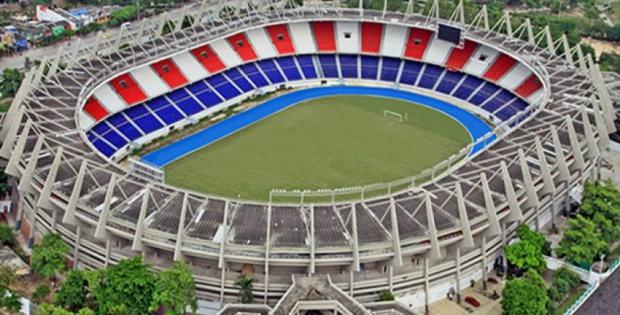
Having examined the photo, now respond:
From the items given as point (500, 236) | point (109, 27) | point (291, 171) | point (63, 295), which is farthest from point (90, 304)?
point (109, 27)

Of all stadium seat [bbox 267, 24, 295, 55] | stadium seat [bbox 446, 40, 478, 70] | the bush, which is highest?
stadium seat [bbox 267, 24, 295, 55]

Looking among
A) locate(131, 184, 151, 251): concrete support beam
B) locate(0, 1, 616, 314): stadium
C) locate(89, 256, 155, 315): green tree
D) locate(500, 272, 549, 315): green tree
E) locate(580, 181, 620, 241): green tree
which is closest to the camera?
locate(89, 256, 155, 315): green tree

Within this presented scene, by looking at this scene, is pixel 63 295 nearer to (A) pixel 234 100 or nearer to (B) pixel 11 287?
(B) pixel 11 287

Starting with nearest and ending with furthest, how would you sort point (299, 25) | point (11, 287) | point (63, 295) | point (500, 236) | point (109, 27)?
1. point (63, 295)
2. point (11, 287)
3. point (500, 236)
4. point (299, 25)
5. point (109, 27)

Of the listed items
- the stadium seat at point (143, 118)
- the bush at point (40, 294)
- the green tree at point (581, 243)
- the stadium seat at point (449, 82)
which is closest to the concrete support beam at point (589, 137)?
the green tree at point (581, 243)

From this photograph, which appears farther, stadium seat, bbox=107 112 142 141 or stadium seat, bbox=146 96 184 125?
stadium seat, bbox=146 96 184 125

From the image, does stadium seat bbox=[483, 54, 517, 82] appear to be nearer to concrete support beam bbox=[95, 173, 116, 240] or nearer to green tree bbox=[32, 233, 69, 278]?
concrete support beam bbox=[95, 173, 116, 240]

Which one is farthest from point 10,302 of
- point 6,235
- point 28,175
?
point 28,175

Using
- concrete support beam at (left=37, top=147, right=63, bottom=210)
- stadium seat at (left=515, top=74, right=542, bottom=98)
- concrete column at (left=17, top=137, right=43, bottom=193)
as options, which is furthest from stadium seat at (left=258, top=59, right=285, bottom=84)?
concrete support beam at (left=37, top=147, right=63, bottom=210)

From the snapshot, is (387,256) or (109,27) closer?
(387,256)
